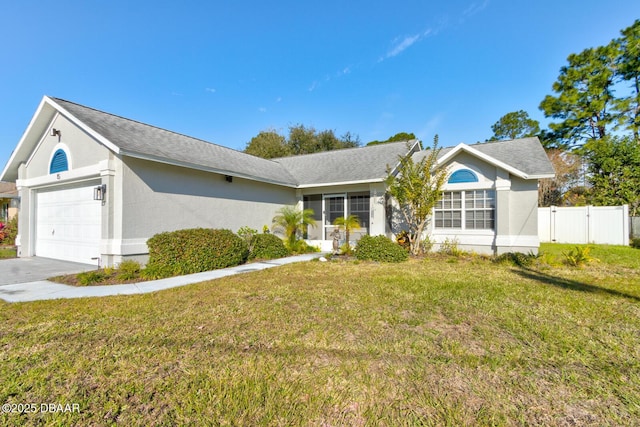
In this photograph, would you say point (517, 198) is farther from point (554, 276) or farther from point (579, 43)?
point (579, 43)

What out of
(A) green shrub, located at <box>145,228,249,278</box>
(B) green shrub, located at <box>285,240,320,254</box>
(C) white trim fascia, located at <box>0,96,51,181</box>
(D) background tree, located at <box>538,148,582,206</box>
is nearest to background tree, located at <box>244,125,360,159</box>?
(D) background tree, located at <box>538,148,582,206</box>

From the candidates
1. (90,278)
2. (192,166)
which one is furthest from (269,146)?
(90,278)

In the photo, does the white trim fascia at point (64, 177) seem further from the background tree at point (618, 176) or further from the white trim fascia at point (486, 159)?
the background tree at point (618, 176)

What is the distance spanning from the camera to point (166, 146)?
9703mm

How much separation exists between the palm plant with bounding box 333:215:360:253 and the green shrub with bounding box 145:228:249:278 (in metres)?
4.38

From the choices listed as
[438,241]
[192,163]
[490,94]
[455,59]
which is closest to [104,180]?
[192,163]

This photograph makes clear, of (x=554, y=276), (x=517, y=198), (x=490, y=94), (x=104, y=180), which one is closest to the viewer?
(x=554, y=276)

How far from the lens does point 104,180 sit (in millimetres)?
8109

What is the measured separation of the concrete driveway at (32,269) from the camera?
7422mm

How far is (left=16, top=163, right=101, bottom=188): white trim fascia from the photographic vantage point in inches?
341

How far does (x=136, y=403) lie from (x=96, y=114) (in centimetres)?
1058

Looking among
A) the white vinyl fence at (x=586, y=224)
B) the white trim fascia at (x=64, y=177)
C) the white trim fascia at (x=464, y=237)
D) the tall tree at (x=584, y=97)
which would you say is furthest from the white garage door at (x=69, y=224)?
the tall tree at (x=584, y=97)

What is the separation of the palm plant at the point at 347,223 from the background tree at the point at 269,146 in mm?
20373

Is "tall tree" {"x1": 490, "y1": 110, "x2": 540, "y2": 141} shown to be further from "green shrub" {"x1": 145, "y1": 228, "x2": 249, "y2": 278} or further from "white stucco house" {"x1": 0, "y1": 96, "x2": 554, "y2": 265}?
"green shrub" {"x1": 145, "y1": 228, "x2": 249, "y2": 278}
